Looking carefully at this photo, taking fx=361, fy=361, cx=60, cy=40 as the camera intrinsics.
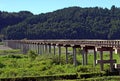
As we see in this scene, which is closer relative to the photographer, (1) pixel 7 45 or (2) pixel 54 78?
(2) pixel 54 78

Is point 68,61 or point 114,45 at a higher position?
point 114,45

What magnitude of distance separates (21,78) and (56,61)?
28399mm

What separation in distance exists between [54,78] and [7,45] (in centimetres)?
14616

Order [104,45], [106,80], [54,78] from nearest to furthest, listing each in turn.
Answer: [106,80] → [54,78] → [104,45]

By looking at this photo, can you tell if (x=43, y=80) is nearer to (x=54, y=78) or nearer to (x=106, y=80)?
(x=54, y=78)

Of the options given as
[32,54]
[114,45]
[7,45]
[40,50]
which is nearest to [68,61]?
[32,54]

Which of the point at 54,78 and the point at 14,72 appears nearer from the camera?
the point at 54,78

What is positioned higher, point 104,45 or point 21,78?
point 104,45

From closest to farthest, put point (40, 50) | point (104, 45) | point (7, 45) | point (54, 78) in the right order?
point (54, 78) < point (104, 45) < point (40, 50) < point (7, 45)

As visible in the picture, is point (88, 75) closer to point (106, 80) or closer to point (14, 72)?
point (106, 80)

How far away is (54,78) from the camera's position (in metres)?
42.1

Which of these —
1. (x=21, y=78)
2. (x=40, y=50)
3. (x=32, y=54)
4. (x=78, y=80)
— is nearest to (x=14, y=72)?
(x=21, y=78)

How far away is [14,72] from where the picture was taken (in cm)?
4928

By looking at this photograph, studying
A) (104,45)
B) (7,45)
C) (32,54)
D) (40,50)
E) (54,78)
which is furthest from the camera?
(7,45)
